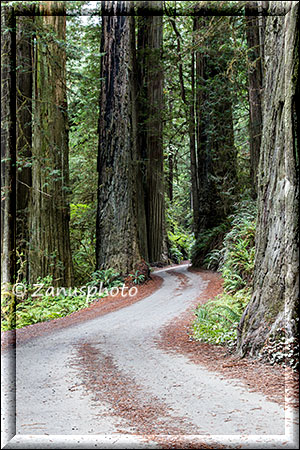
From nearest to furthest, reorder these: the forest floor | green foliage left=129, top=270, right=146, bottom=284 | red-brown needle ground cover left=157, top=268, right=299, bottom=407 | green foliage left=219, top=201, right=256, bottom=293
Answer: the forest floor
red-brown needle ground cover left=157, top=268, right=299, bottom=407
green foliage left=129, top=270, right=146, bottom=284
green foliage left=219, top=201, right=256, bottom=293

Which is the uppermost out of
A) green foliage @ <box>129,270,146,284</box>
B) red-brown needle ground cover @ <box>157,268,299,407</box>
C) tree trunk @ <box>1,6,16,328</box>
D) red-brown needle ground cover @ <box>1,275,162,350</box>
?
tree trunk @ <box>1,6,16,328</box>

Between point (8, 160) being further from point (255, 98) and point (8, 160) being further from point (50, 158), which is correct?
point (255, 98)

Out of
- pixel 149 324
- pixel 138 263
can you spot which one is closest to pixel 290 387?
pixel 149 324

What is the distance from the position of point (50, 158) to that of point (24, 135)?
58 centimetres

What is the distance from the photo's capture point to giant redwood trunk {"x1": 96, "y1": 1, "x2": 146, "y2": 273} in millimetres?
7441

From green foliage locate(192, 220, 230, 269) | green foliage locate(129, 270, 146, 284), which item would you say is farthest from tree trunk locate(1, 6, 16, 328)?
green foliage locate(192, 220, 230, 269)

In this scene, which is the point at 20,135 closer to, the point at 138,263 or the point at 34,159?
the point at 34,159

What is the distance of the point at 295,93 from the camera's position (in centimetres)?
278

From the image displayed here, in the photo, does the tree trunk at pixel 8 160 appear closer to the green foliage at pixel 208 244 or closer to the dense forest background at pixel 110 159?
the dense forest background at pixel 110 159

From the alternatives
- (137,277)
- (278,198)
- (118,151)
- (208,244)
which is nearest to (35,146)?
(278,198)

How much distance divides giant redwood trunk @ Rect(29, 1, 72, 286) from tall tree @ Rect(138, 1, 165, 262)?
432 centimetres

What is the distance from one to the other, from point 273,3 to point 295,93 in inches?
34.5

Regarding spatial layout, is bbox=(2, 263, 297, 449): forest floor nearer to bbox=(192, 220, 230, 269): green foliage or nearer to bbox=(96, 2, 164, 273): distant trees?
bbox=(96, 2, 164, 273): distant trees

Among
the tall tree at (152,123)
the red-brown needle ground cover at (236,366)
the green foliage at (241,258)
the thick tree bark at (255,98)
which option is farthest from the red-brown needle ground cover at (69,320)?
the tall tree at (152,123)
